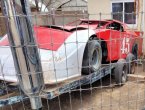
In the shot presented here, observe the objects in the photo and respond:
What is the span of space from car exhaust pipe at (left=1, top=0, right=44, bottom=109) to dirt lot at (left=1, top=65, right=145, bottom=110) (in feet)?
2.41

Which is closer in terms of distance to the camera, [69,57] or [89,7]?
[69,57]

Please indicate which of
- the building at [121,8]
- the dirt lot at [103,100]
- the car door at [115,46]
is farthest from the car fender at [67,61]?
the building at [121,8]

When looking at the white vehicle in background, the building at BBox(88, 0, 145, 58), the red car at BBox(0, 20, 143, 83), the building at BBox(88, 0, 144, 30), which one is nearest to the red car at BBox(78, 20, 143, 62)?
the red car at BBox(0, 20, 143, 83)

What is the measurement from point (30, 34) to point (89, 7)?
254 inches

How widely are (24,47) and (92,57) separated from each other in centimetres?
175

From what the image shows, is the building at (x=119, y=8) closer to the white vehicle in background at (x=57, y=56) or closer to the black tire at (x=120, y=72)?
the black tire at (x=120, y=72)

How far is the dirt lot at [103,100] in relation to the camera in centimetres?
399

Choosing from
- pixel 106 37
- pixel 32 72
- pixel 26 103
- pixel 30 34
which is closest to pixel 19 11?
pixel 30 34

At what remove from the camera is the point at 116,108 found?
12.9ft

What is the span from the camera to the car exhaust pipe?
283 cm

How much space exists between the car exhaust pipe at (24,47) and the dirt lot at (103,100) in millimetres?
734

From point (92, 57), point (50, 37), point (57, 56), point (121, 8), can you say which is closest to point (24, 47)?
point (57, 56)

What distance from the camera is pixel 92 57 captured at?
4.46 metres

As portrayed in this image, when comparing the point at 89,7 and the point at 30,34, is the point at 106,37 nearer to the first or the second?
the point at 30,34
